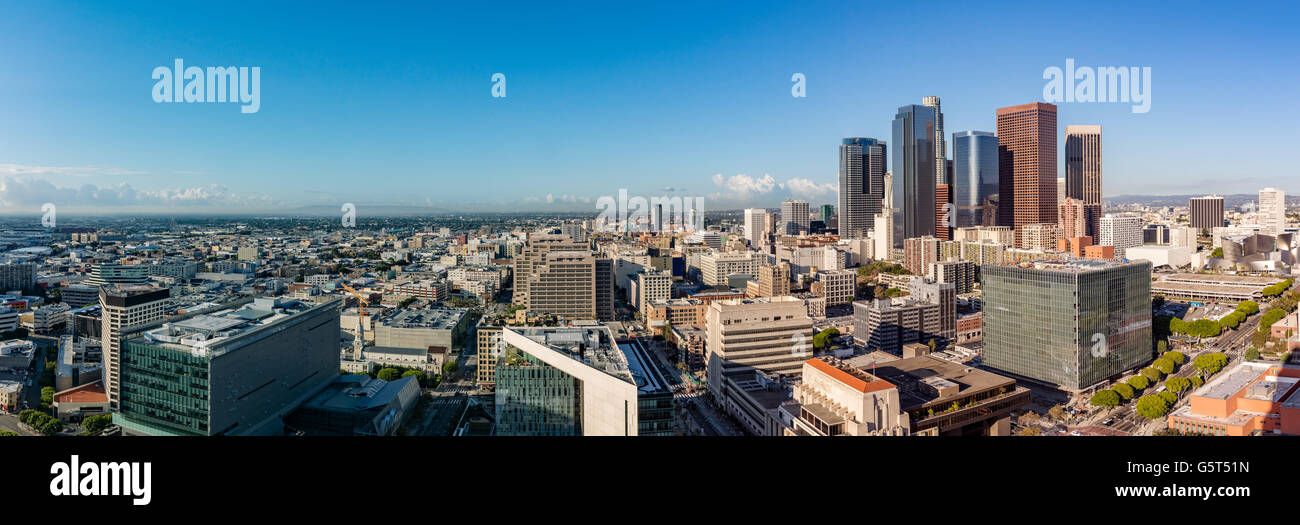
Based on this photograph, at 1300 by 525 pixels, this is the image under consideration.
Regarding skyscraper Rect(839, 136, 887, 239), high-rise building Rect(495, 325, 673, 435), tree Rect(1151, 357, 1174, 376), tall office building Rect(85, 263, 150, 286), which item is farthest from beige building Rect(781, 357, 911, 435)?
skyscraper Rect(839, 136, 887, 239)

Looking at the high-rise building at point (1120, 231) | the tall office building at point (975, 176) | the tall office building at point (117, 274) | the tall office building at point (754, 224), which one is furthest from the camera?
the tall office building at point (754, 224)

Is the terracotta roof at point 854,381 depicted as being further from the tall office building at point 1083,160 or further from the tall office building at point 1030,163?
the tall office building at point 1083,160

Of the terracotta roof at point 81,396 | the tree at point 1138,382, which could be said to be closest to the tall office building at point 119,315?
the terracotta roof at point 81,396

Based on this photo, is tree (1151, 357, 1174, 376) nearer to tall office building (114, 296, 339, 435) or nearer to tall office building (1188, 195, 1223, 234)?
tall office building (114, 296, 339, 435)

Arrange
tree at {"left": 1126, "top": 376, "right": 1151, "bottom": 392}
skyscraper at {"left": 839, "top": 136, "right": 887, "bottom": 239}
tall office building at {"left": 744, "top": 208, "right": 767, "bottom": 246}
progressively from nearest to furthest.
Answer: tree at {"left": 1126, "top": 376, "right": 1151, "bottom": 392} → skyscraper at {"left": 839, "top": 136, "right": 887, "bottom": 239} → tall office building at {"left": 744, "top": 208, "right": 767, "bottom": 246}

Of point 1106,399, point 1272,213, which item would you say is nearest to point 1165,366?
point 1106,399

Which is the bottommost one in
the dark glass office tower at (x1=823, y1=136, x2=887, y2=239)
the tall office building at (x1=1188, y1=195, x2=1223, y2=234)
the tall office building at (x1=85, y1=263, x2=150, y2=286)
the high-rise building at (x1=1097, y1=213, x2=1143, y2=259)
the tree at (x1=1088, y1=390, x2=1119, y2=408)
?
the tree at (x1=1088, y1=390, x2=1119, y2=408)
